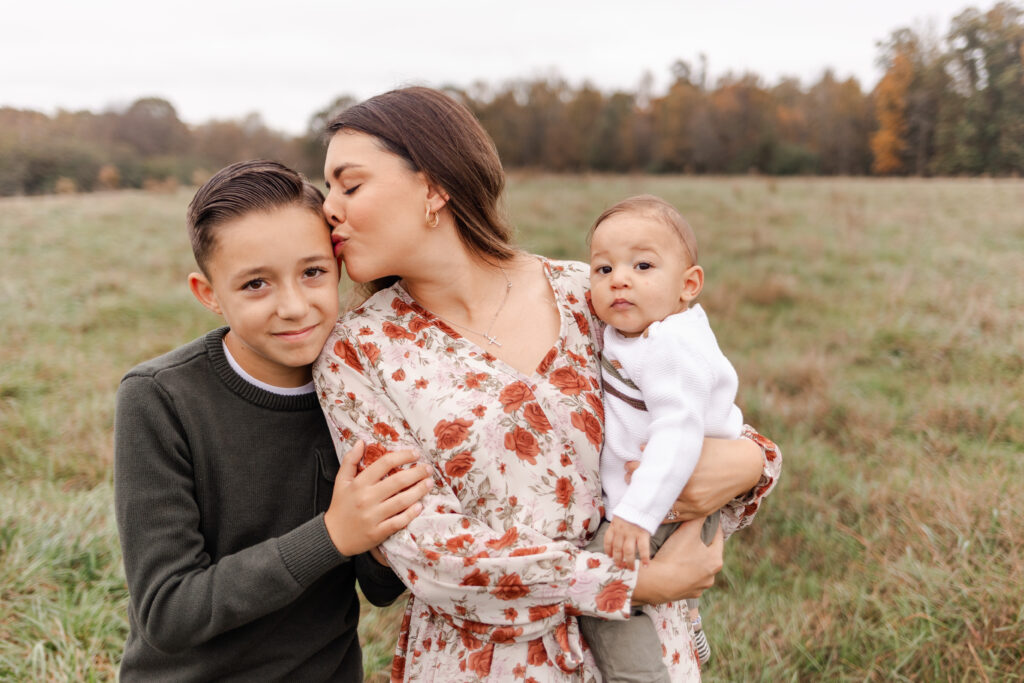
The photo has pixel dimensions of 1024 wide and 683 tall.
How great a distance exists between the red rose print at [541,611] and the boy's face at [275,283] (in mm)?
699

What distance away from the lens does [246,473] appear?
149cm

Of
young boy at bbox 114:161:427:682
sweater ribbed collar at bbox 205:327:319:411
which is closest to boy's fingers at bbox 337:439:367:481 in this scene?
young boy at bbox 114:161:427:682

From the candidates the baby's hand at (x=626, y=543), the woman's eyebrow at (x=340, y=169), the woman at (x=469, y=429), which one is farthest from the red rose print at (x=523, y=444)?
the woman's eyebrow at (x=340, y=169)

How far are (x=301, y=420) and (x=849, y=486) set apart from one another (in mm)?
2725

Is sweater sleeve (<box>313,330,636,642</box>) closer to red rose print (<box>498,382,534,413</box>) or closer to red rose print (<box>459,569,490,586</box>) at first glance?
red rose print (<box>459,569,490,586</box>)

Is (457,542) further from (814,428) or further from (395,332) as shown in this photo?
(814,428)

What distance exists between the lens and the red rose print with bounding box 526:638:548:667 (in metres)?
1.44

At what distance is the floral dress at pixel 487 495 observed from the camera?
1.35 metres

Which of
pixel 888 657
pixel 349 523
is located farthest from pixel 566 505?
pixel 888 657

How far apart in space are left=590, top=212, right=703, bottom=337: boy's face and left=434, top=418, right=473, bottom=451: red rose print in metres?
0.43

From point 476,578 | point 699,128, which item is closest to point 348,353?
point 476,578

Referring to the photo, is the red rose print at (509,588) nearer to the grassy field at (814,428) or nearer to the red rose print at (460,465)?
the red rose print at (460,465)

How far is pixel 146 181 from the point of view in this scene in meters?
13.0

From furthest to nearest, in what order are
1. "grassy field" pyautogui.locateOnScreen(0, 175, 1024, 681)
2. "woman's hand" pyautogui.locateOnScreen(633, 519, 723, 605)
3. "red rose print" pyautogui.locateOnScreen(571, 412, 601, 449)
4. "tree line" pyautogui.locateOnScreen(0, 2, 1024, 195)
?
"tree line" pyautogui.locateOnScreen(0, 2, 1024, 195) → "grassy field" pyautogui.locateOnScreen(0, 175, 1024, 681) → "red rose print" pyautogui.locateOnScreen(571, 412, 601, 449) → "woman's hand" pyautogui.locateOnScreen(633, 519, 723, 605)
